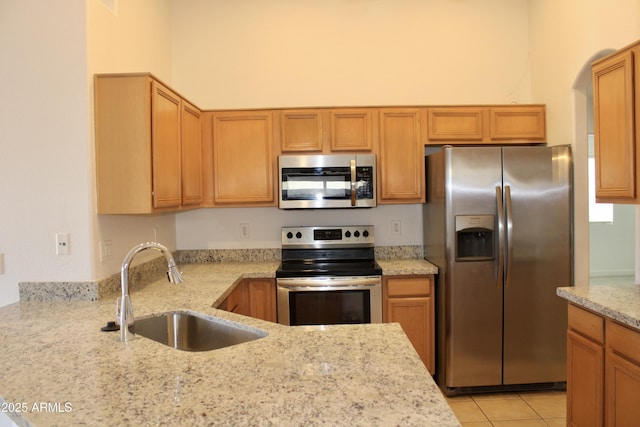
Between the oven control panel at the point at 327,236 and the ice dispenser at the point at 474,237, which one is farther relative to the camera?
the oven control panel at the point at 327,236

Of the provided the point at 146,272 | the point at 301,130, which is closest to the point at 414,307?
the point at 301,130

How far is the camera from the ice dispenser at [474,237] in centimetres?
295

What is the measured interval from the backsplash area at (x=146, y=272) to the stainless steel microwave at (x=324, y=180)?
63 cm

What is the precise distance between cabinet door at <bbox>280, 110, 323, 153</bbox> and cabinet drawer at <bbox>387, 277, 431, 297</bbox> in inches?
48.3

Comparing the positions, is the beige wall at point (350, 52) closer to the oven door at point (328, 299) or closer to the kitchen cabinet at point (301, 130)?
the kitchen cabinet at point (301, 130)

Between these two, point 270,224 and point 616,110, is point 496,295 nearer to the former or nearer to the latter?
point 616,110

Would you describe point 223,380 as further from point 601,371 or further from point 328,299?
point 328,299

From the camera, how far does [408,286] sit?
10.4ft

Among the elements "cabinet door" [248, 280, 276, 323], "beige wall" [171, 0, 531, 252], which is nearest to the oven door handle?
"cabinet door" [248, 280, 276, 323]

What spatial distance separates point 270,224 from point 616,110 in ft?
8.61

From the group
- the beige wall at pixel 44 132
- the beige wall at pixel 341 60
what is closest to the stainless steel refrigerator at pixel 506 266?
the beige wall at pixel 341 60

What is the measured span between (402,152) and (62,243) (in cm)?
246

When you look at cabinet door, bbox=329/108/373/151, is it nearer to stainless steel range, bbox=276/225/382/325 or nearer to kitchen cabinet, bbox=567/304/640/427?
stainless steel range, bbox=276/225/382/325

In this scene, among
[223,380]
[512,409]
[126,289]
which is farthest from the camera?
[512,409]
